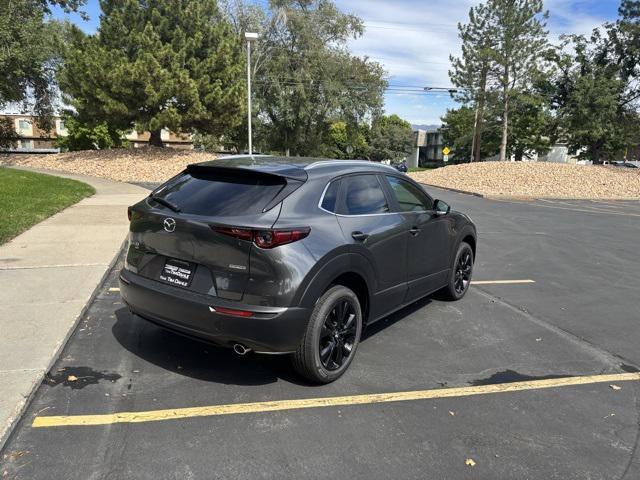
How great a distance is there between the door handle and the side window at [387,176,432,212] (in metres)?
0.83

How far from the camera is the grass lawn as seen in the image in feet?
28.6

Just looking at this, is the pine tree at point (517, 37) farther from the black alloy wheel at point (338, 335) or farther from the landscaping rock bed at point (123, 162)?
the black alloy wheel at point (338, 335)

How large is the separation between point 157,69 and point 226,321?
69.0 ft

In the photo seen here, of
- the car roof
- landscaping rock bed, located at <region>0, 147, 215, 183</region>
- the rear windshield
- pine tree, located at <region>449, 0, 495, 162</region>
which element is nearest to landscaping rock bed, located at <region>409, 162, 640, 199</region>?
pine tree, located at <region>449, 0, 495, 162</region>

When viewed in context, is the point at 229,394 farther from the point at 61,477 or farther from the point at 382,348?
the point at 382,348

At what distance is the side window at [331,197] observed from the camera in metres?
3.76

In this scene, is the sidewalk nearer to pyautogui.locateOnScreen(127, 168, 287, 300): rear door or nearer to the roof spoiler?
pyautogui.locateOnScreen(127, 168, 287, 300): rear door

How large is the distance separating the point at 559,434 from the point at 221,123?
24.5 m

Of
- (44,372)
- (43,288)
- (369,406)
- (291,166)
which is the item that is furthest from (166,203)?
(43,288)

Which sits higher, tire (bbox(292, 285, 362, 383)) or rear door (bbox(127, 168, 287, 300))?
rear door (bbox(127, 168, 287, 300))

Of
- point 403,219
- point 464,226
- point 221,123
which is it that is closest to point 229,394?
point 403,219

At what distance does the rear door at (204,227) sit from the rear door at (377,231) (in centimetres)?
64

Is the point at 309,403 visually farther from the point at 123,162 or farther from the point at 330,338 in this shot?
the point at 123,162

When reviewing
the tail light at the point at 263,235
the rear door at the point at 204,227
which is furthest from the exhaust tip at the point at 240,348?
the tail light at the point at 263,235
